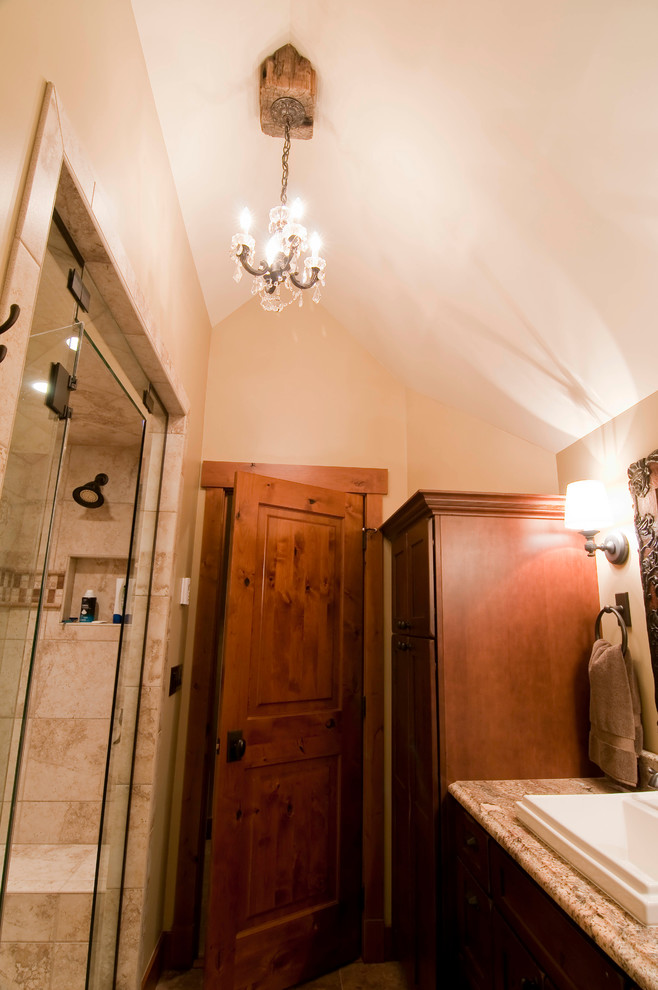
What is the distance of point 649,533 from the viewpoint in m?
1.70

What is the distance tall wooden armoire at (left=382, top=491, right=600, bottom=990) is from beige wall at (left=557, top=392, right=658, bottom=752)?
0.12 meters

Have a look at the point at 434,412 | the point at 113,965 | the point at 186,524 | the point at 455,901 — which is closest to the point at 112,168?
the point at 186,524

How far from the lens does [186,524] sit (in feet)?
7.98

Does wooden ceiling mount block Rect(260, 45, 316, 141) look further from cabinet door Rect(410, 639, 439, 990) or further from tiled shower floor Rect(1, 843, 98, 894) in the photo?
tiled shower floor Rect(1, 843, 98, 894)

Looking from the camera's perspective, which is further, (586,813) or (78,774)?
(78,774)

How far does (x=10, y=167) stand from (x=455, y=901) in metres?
2.23

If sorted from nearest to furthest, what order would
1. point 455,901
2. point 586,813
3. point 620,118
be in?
point 620,118 < point 586,813 < point 455,901

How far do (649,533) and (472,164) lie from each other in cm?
128

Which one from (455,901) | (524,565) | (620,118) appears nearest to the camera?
(620,118)

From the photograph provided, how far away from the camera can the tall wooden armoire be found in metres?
1.83

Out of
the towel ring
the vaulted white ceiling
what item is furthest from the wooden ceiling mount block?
the towel ring

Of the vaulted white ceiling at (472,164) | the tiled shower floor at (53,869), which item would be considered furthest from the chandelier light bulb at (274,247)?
the tiled shower floor at (53,869)

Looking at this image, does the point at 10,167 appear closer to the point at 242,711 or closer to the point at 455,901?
the point at 242,711

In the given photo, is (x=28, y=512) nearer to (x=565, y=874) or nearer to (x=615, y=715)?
(x=565, y=874)
